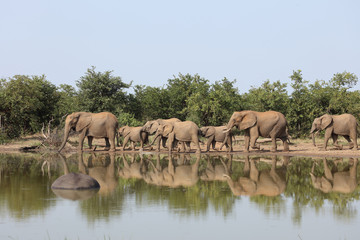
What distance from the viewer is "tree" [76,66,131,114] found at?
147 feet

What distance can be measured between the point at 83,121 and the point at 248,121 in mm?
9608

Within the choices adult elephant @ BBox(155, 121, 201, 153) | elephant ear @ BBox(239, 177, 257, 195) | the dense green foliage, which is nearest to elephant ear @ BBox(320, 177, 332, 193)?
elephant ear @ BBox(239, 177, 257, 195)

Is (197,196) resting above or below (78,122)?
below

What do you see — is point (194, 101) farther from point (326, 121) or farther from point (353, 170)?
→ point (353, 170)

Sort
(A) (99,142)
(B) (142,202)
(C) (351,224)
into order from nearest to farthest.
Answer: (C) (351,224)
(B) (142,202)
(A) (99,142)

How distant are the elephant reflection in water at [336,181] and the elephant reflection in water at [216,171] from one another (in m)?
2.99

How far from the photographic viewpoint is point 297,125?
44.6 m

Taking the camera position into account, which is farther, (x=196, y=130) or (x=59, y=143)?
(x=59, y=143)

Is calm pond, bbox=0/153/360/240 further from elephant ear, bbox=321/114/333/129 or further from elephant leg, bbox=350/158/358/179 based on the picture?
elephant ear, bbox=321/114/333/129

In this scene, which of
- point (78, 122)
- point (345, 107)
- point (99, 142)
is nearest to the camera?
point (78, 122)

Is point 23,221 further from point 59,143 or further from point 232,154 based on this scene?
point 59,143

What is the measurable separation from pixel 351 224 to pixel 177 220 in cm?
340

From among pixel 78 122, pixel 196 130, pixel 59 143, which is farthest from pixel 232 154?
pixel 59 143

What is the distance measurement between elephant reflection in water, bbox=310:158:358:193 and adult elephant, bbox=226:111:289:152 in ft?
33.6
